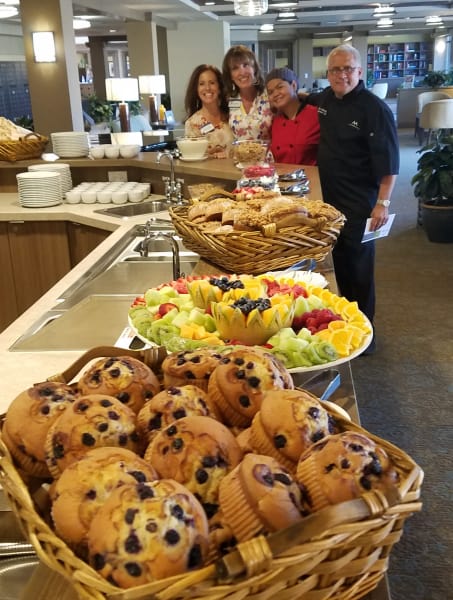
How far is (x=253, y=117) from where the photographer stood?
3764 mm

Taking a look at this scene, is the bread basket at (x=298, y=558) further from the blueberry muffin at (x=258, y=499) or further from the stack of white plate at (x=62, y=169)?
the stack of white plate at (x=62, y=169)

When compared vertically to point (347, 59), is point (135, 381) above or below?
below

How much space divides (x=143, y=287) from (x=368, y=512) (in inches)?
70.9

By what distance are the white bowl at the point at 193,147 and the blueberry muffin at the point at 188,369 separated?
2938mm

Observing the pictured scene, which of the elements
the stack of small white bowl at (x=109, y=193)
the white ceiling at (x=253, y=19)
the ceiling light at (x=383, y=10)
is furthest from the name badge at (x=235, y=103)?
the ceiling light at (x=383, y=10)

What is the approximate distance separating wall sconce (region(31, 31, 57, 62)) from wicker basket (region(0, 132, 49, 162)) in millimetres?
3300

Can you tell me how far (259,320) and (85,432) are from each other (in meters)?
0.61

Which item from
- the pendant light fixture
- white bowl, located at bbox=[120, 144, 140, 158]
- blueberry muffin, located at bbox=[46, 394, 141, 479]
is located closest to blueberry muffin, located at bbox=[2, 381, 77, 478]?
blueberry muffin, located at bbox=[46, 394, 141, 479]

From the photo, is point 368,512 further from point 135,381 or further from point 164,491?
point 135,381

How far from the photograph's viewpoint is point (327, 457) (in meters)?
0.70

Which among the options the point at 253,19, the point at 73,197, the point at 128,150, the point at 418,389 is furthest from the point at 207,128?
the point at 253,19

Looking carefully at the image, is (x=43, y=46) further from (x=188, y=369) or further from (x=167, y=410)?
(x=167, y=410)

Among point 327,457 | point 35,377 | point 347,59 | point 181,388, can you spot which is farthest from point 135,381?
point 347,59

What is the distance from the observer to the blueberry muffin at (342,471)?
0.67m
